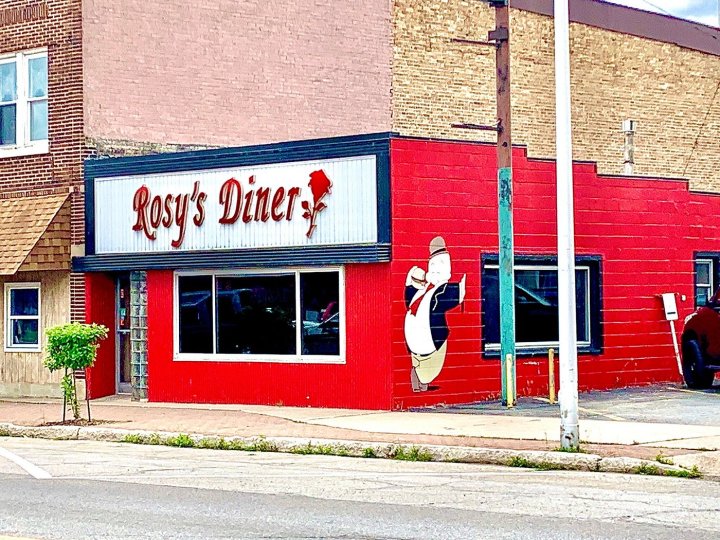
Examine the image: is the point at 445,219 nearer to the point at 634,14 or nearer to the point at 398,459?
the point at 398,459

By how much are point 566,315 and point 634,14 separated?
20244 mm

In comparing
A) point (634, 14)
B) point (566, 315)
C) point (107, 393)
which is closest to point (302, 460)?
point (566, 315)

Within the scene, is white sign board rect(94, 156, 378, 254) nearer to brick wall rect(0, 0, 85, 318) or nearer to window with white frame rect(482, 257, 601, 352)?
brick wall rect(0, 0, 85, 318)

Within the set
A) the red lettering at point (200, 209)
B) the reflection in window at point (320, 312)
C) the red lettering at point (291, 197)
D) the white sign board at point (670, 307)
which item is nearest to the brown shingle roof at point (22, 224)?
the red lettering at point (200, 209)

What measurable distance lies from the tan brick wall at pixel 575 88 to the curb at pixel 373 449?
481 inches

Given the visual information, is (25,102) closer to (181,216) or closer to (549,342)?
(181,216)

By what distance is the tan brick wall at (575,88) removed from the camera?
28.4 meters

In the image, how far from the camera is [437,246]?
19984 millimetres

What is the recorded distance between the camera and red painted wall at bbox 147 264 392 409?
19438mm

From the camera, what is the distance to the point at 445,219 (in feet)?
66.0

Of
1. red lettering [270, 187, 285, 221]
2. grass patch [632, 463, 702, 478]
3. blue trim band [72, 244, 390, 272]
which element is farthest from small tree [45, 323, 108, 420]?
grass patch [632, 463, 702, 478]

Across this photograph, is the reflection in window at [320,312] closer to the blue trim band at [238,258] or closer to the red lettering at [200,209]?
the blue trim band at [238,258]

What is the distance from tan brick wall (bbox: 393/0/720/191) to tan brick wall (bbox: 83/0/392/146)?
0.85m

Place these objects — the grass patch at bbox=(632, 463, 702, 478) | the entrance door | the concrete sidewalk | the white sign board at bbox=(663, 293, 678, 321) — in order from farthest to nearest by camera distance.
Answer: the white sign board at bbox=(663, 293, 678, 321) → the entrance door → the concrete sidewalk → the grass patch at bbox=(632, 463, 702, 478)
